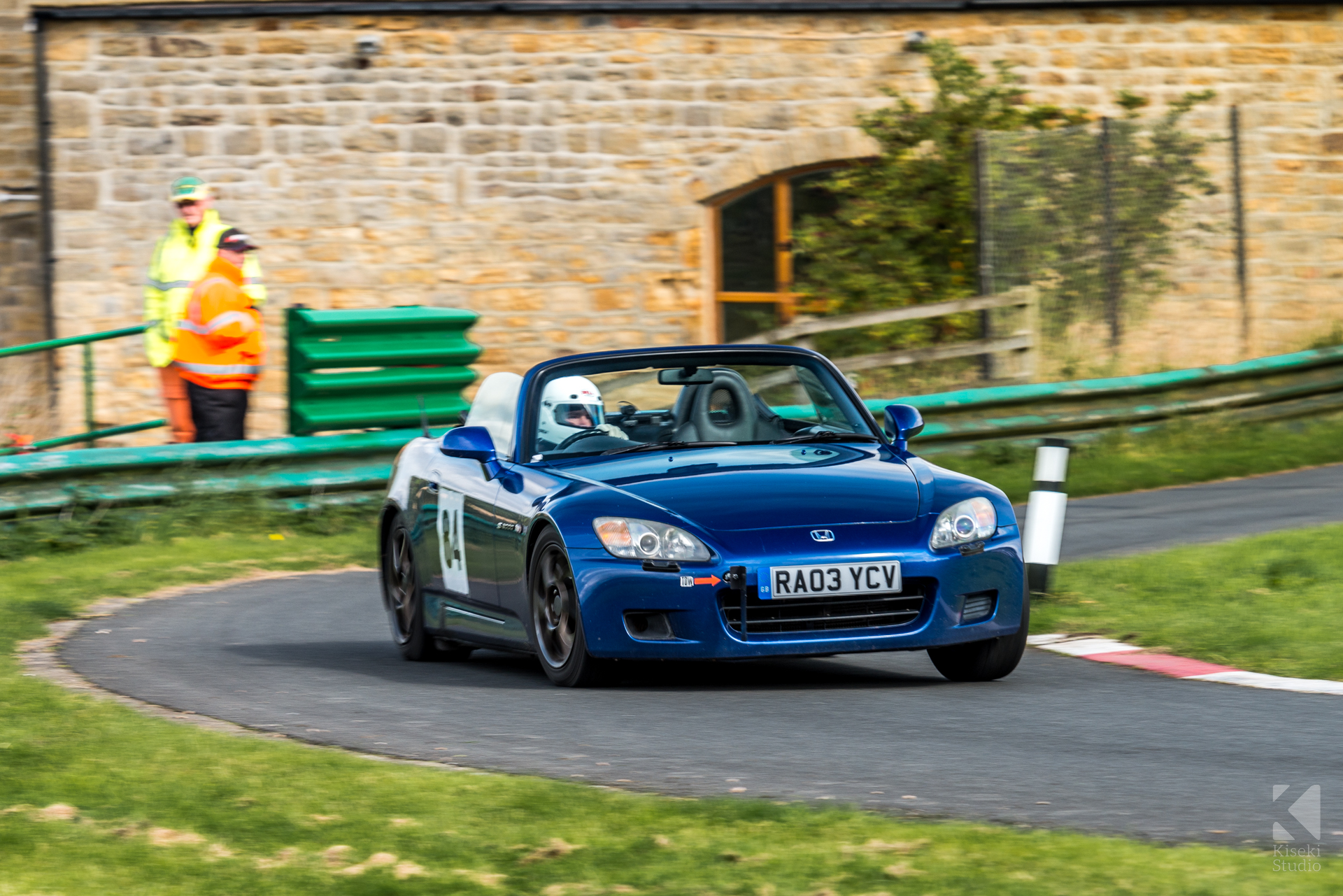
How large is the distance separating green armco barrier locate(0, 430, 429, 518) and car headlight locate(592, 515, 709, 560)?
685 centimetres

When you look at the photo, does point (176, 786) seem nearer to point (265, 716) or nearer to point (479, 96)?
point (265, 716)

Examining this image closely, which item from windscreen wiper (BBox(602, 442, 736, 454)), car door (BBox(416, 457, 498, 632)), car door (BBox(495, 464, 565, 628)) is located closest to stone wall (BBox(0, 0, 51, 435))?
car door (BBox(416, 457, 498, 632))

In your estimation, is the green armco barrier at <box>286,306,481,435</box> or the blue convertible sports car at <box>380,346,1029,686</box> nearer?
the blue convertible sports car at <box>380,346,1029,686</box>

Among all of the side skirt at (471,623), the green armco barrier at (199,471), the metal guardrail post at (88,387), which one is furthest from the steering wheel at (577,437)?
the metal guardrail post at (88,387)

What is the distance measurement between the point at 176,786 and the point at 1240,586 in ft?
19.5

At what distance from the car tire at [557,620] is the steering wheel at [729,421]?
108cm

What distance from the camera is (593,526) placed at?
25.3 ft

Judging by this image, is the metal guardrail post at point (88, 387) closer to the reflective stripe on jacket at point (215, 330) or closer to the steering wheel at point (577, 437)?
the reflective stripe on jacket at point (215, 330)

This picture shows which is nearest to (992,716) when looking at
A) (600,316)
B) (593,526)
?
(593,526)

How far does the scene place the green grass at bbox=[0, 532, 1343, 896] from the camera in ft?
14.9

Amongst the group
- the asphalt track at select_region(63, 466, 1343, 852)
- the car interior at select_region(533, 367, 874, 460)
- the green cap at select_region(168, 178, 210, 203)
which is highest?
the green cap at select_region(168, 178, 210, 203)

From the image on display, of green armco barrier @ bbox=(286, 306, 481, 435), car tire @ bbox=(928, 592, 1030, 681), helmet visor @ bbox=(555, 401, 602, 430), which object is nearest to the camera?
car tire @ bbox=(928, 592, 1030, 681)

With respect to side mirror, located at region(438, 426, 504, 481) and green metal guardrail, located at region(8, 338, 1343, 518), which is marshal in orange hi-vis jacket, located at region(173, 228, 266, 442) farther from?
side mirror, located at region(438, 426, 504, 481)

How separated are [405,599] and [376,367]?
5.98 metres
